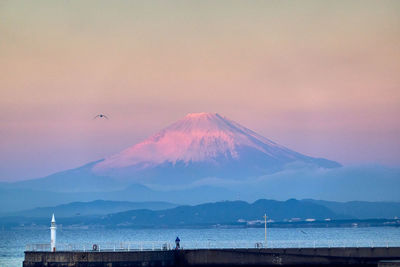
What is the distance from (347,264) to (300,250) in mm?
3512

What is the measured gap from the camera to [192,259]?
65375 mm

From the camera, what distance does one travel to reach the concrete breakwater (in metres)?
64.8

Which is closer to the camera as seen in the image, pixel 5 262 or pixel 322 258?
pixel 322 258

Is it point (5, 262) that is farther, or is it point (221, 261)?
point (5, 262)

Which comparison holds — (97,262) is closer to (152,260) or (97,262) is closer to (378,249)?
(152,260)

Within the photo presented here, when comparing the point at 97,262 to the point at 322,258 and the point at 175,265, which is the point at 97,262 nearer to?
the point at 175,265

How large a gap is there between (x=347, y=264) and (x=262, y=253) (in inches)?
240

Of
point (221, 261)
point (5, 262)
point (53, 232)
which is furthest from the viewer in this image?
point (5, 262)

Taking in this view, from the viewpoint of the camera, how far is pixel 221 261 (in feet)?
212

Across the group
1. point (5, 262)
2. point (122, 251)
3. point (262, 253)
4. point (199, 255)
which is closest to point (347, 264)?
point (262, 253)

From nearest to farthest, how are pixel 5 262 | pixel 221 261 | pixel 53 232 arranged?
pixel 221 261, pixel 53 232, pixel 5 262

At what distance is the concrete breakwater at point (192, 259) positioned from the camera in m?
64.8

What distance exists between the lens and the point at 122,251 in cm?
6631

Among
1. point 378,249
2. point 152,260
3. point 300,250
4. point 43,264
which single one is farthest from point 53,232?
point 378,249
